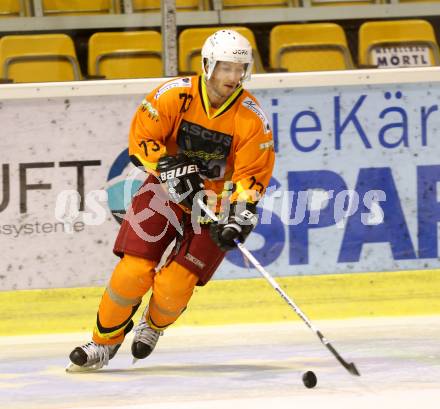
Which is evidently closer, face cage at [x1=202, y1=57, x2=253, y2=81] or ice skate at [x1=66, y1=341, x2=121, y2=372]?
face cage at [x1=202, y1=57, x2=253, y2=81]

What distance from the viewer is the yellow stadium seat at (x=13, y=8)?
688cm

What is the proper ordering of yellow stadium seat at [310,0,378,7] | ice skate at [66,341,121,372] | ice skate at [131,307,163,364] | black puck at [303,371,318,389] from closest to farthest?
1. black puck at [303,371,318,389]
2. ice skate at [66,341,121,372]
3. ice skate at [131,307,163,364]
4. yellow stadium seat at [310,0,378,7]

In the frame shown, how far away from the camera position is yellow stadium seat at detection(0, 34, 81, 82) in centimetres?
661

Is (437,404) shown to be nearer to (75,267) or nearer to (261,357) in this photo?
(261,357)

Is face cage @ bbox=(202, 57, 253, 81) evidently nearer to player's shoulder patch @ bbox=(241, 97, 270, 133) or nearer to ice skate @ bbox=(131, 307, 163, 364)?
player's shoulder patch @ bbox=(241, 97, 270, 133)

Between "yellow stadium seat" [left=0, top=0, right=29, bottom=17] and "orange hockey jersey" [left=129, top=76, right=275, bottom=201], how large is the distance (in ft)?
6.36

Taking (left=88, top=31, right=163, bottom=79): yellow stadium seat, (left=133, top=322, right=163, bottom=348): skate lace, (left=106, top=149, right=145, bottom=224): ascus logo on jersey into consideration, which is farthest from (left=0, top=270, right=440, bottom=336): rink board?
(left=88, top=31, right=163, bottom=79): yellow stadium seat

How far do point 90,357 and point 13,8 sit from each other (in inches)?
97.5

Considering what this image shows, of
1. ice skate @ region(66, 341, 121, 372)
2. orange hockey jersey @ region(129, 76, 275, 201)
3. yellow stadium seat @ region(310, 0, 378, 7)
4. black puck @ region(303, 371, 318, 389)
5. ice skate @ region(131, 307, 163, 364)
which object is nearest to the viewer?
black puck @ region(303, 371, 318, 389)

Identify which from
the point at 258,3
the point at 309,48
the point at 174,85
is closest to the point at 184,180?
the point at 174,85

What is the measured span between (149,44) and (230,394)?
270 centimetres

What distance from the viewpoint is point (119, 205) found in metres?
6.42

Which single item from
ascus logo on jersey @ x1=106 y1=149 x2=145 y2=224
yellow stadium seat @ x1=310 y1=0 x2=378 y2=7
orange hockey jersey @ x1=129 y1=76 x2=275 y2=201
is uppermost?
yellow stadium seat @ x1=310 y1=0 x2=378 y2=7

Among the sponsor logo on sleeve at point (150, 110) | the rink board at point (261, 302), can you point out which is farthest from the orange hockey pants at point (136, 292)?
the rink board at point (261, 302)
